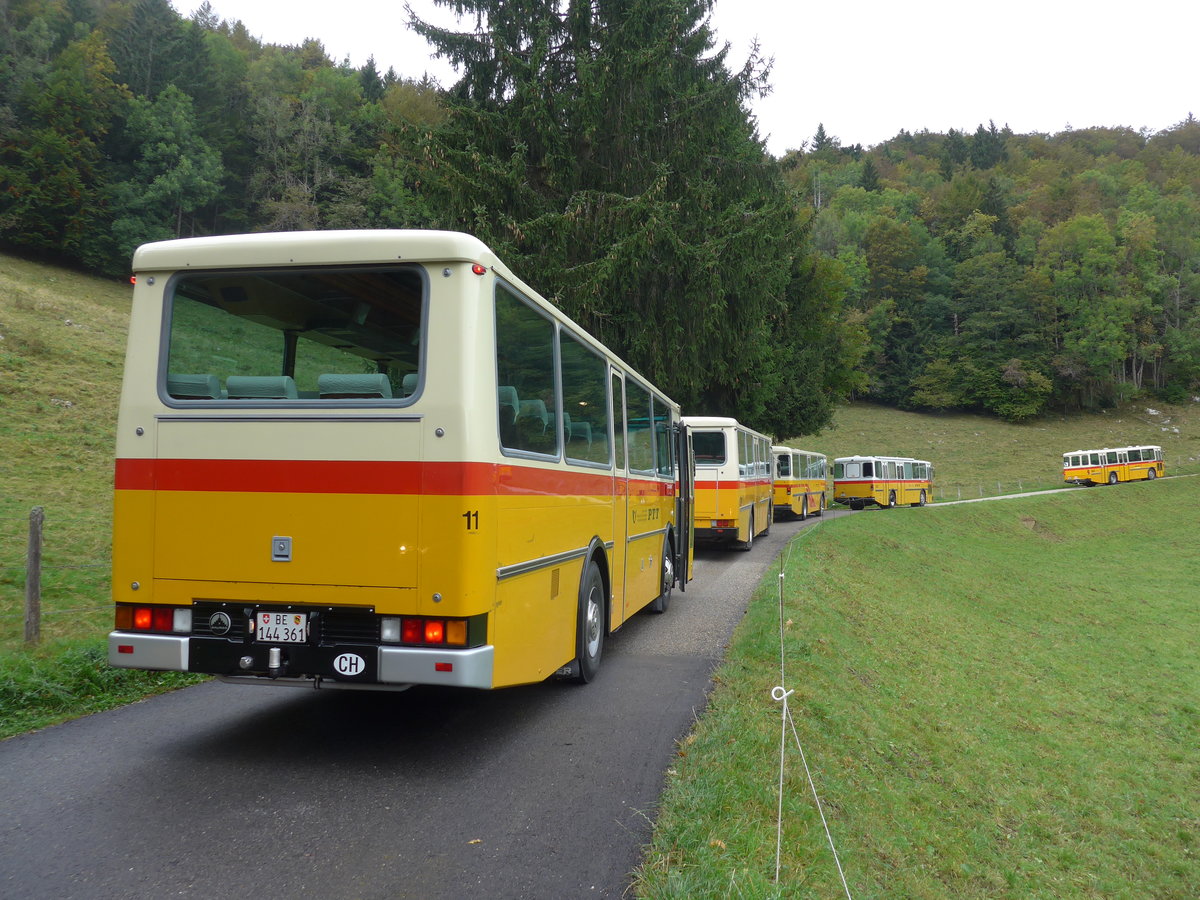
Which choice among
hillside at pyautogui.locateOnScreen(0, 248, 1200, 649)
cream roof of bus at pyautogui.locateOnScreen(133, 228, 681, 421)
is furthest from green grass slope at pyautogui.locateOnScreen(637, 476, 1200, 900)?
hillside at pyautogui.locateOnScreen(0, 248, 1200, 649)

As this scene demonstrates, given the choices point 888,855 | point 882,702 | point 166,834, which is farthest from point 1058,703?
point 166,834

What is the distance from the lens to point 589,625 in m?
7.48

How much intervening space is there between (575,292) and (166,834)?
535 inches

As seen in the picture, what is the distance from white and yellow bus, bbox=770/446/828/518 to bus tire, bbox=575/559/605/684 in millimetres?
22688

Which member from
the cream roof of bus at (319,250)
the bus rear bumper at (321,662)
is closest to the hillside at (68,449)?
the bus rear bumper at (321,662)

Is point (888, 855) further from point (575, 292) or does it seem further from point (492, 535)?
point (575, 292)

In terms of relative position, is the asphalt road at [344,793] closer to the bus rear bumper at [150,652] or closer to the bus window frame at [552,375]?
the bus rear bumper at [150,652]

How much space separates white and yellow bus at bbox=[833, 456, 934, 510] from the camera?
3947cm

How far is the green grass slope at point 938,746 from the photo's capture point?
475cm

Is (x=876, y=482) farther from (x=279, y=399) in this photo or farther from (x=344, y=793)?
(x=344, y=793)

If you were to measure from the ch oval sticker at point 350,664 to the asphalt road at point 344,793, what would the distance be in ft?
2.05

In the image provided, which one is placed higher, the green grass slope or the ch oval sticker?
the ch oval sticker

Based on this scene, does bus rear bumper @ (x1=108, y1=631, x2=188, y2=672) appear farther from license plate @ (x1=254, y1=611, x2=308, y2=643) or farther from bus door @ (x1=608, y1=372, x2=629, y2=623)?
bus door @ (x1=608, y1=372, x2=629, y2=623)

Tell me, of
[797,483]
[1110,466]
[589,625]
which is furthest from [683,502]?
[1110,466]
